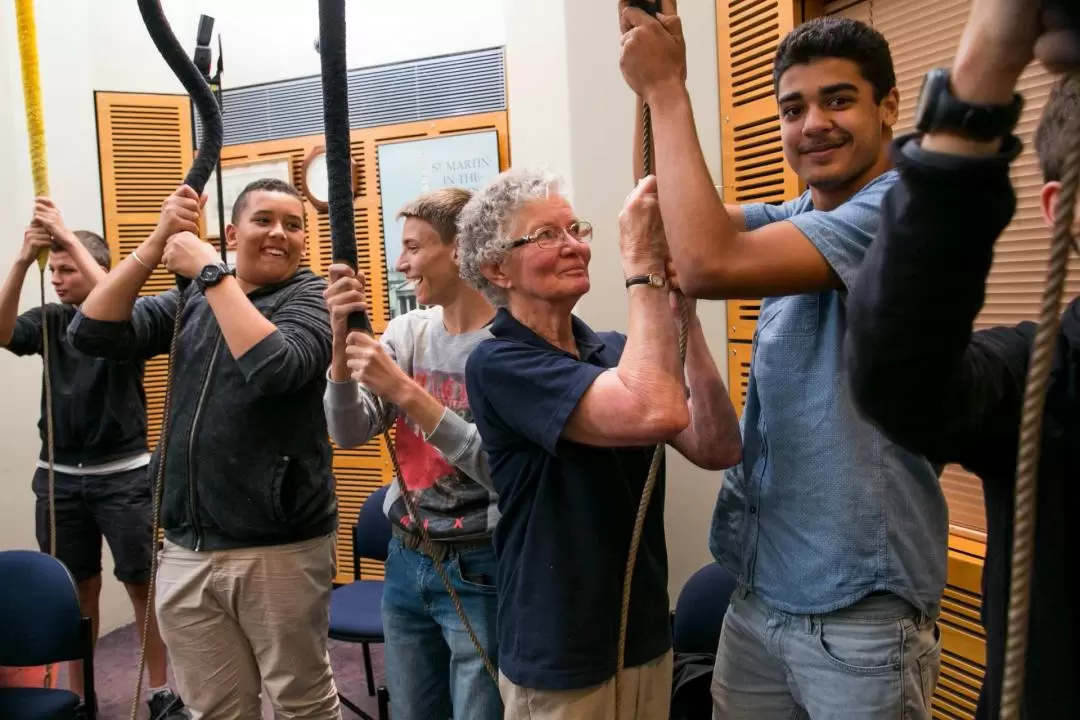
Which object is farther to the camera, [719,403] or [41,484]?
[41,484]

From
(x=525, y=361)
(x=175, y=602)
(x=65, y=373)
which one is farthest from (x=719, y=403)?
(x=65, y=373)

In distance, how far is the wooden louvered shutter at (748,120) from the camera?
2.27m

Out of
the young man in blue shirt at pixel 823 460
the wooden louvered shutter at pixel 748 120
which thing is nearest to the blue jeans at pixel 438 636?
the young man in blue shirt at pixel 823 460

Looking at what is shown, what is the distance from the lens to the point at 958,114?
521 millimetres

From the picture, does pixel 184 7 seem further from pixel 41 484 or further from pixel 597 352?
pixel 597 352

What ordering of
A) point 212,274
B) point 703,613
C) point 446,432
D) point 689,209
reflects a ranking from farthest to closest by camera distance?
point 703,613 → point 212,274 → point 446,432 → point 689,209

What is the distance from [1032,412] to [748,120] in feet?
6.74

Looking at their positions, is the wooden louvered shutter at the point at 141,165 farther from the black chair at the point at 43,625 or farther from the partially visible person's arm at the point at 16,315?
the black chair at the point at 43,625

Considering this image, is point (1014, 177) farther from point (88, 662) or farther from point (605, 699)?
point (88, 662)

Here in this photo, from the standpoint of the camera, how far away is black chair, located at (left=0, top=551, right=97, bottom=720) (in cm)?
216

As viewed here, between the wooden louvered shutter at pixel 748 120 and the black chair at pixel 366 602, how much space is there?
3.91ft

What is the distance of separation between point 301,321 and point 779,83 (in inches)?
47.2

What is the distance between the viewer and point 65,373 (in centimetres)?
279

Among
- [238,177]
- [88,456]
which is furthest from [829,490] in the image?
[238,177]
